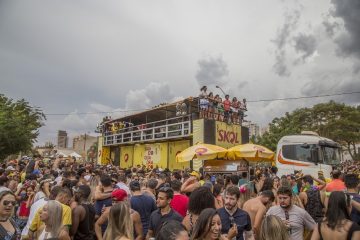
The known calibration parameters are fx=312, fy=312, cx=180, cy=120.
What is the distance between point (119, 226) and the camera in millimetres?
3564

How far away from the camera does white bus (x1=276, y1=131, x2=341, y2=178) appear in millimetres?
16203

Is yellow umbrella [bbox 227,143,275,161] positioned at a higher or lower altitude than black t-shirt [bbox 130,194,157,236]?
higher

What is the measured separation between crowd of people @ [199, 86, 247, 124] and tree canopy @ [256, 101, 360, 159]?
17.1 m

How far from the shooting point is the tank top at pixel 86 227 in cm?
495

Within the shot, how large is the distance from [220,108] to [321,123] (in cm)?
2521

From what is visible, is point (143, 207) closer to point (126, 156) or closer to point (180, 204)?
point (180, 204)

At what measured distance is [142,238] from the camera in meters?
5.10

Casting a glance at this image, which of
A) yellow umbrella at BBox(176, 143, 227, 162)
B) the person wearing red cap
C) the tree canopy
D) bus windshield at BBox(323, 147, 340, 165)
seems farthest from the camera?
the tree canopy

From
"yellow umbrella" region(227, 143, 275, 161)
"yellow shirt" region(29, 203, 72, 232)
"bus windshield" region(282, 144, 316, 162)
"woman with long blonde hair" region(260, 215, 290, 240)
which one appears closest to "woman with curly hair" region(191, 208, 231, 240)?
"woman with long blonde hair" region(260, 215, 290, 240)

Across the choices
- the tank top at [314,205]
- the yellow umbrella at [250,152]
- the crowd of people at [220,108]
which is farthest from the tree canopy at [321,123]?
the tank top at [314,205]

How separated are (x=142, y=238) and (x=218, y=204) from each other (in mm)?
1867

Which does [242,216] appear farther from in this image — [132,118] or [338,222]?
[132,118]


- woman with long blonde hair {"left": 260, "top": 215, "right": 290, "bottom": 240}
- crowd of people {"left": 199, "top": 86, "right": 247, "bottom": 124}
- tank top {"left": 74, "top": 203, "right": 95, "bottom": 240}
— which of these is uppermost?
crowd of people {"left": 199, "top": 86, "right": 247, "bottom": 124}

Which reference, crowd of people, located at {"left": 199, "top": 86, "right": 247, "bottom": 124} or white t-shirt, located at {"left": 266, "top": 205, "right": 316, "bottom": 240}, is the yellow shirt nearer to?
white t-shirt, located at {"left": 266, "top": 205, "right": 316, "bottom": 240}
